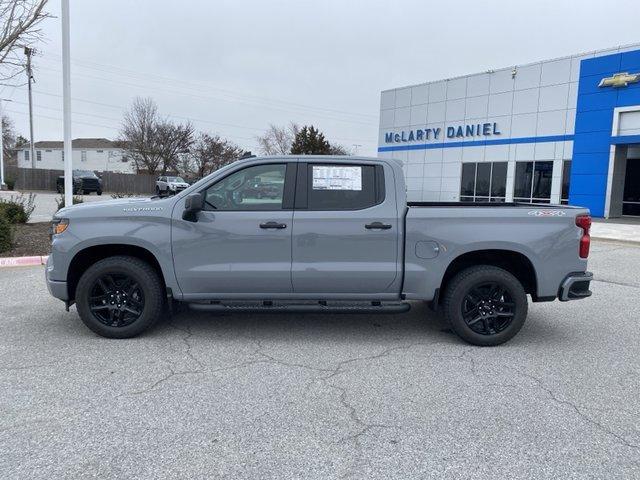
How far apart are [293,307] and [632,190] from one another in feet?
82.2

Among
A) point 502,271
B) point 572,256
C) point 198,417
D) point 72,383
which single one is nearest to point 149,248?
point 72,383

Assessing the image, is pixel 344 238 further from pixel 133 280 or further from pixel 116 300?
pixel 116 300

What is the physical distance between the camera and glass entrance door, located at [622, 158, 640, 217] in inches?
950

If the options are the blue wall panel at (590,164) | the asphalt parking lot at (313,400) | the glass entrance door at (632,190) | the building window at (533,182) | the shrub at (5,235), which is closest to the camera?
the asphalt parking lot at (313,400)

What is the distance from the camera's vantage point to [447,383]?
4188mm

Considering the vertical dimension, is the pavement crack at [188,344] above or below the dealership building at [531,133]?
below

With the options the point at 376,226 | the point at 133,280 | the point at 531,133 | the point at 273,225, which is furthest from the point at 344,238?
the point at 531,133

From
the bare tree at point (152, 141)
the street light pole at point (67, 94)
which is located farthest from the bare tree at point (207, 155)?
the street light pole at point (67, 94)

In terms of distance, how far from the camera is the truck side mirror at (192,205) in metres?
4.79

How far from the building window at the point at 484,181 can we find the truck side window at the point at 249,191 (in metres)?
25.3

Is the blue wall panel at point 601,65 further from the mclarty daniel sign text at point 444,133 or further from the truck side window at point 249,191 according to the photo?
the truck side window at point 249,191

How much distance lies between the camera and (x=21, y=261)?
9375 millimetres

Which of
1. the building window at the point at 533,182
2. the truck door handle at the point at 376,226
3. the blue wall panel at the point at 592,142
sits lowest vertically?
the truck door handle at the point at 376,226

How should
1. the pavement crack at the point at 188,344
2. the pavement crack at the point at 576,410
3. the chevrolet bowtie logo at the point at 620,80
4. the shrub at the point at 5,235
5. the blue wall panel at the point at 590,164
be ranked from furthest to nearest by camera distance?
the blue wall panel at the point at 590,164
the chevrolet bowtie logo at the point at 620,80
the shrub at the point at 5,235
the pavement crack at the point at 188,344
the pavement crack at the point at 576,410
